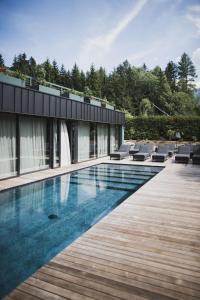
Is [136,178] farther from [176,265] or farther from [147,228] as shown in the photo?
[176,265]

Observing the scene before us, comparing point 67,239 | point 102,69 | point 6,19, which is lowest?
point 67,239

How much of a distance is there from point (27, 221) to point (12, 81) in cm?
592

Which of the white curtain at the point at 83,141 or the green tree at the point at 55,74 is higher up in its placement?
the green tree at the point at 55,74

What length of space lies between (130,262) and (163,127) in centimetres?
2247

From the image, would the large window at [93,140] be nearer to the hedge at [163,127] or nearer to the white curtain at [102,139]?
the white curtain at [102,139]

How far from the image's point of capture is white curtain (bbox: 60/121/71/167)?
497 inches

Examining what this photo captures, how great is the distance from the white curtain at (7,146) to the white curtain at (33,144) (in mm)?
440

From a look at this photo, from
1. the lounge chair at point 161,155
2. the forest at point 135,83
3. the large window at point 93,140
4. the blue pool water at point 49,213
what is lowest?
the blue pool water at point 49,213

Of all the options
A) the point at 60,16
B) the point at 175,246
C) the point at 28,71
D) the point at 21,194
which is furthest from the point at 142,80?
the point at 175,246

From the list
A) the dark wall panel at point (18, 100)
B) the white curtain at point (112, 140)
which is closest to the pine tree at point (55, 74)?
the white curtain at point (112, 140)

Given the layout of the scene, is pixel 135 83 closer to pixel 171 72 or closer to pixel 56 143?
pixel 171 72

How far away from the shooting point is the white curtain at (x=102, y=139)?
16.7 meters

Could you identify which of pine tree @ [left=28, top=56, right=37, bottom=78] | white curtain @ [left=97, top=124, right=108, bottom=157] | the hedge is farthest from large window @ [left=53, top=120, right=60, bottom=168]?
pine tree @ [left=28, top=56, right=37, bottom=78]

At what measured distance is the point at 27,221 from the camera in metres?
5.74
